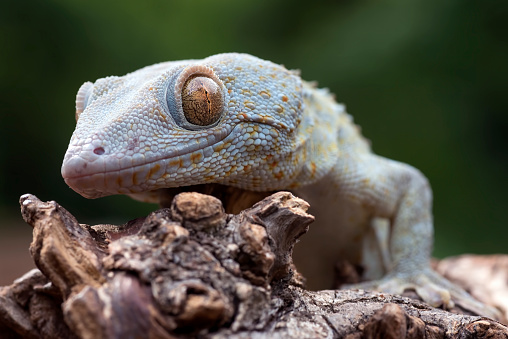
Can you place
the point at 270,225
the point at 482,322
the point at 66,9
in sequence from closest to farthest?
the point at 270,225 < the point at 482,322 < the point at 66,9

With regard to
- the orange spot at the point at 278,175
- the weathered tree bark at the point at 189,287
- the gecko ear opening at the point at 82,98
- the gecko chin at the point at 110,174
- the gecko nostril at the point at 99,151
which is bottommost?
the weathered tree bark at the point at 189,287

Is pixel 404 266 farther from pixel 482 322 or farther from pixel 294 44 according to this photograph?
pixel 294 44

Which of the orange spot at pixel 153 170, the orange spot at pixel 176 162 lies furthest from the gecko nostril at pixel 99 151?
the orange spot at pixel 176 162

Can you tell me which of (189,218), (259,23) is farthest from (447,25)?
(189,218)

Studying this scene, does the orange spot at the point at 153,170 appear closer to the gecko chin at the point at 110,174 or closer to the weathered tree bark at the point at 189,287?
the gecko chin at the point at 110,174

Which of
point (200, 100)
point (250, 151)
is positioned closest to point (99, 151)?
point (200, 100)

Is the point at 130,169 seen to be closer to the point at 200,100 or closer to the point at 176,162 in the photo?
the point at 176,162
